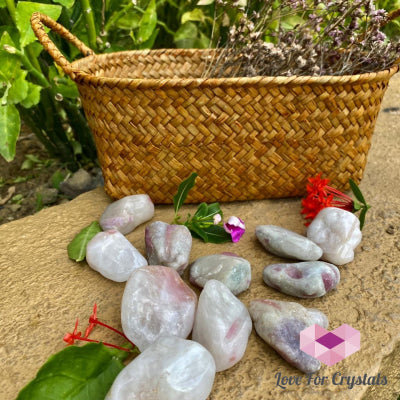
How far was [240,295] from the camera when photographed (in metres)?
0.92

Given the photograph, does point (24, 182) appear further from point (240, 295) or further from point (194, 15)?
point (240, 295)

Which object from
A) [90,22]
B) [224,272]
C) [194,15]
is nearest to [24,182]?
[90,22]

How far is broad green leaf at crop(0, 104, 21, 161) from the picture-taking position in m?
1.22

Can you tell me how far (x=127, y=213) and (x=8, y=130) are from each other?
1.51ft

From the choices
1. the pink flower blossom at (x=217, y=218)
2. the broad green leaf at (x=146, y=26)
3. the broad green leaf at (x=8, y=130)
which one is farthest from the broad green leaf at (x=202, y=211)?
the broad green leaf at (x=146, y=26)

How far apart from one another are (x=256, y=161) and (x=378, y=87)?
394mm

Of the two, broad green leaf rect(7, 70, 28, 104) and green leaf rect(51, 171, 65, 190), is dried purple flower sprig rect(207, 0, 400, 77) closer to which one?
broad green leaf rect(7, 70, 28, 104)

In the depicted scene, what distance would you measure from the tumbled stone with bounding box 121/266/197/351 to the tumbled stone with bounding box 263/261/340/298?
0.20 meters

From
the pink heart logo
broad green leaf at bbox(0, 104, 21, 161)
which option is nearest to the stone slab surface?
the pink heart logo

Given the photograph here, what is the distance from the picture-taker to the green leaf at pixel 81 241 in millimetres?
1018

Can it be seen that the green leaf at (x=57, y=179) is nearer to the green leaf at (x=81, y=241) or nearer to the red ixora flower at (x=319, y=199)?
the green leaf at (x=81, y=241)

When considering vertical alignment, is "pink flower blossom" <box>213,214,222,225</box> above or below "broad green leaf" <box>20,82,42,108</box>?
below

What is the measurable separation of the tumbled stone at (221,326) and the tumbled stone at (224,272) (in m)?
0.10

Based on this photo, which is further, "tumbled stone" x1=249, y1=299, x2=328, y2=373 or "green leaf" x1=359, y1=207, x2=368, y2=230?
"green leaf" x1=359, y1=207, x2=368, y2=230
